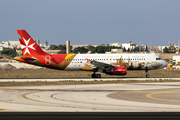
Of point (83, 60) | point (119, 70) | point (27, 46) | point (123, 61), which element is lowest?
point (119, 70)

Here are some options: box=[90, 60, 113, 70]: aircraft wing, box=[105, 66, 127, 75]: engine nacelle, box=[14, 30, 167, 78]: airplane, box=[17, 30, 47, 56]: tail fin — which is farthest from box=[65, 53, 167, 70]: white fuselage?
box=[17, 30, 47, 56]: tail fin

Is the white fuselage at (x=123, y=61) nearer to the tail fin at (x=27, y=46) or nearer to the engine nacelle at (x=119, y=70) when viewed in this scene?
the engine nacelle at (x=119, y=70)

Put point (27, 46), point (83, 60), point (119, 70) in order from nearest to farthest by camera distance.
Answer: point (119, 70)
point (83, 60)
point (27, 46)

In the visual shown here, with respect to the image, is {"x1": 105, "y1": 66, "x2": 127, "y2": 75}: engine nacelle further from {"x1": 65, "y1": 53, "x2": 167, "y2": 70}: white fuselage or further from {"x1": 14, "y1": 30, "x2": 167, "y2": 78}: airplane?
{"x1": 65, "y1": 53, "x2": 167, "y2": 70}: white fuselage

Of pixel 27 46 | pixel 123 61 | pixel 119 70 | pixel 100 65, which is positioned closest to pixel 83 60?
pixel 100 65

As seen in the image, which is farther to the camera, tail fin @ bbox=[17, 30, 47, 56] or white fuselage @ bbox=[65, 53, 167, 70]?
tail fin @ bbox=[17, 30, 47, 56]

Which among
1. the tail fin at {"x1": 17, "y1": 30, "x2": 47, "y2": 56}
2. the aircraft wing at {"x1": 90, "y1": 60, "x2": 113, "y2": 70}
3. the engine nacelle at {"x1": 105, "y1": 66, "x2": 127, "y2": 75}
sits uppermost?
the tail fin at {"x1": 17, "y1": 30, "x2": 47, "y2": 56}

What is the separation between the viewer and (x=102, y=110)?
19016 millimetres

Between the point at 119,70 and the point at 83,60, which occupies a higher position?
the point at 83,60

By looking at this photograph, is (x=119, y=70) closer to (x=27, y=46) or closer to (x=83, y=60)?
(x=83, y=60)

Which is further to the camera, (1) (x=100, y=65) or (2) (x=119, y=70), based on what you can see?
(1) (x=100, y=65)

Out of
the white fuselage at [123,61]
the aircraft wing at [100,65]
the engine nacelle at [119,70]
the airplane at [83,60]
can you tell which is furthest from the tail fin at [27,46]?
the engine nacelle at [119,70]

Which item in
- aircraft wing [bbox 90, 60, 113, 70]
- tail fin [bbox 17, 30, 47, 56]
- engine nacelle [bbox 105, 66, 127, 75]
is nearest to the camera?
engine nacelle [bbox 105, 66, 127, 75]

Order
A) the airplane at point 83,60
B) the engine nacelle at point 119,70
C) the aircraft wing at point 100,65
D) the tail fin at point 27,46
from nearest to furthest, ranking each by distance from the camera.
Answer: the engine nacelle at point 119,70
the aircraft wing at point 100,65
the airplane at point 83,60
the tail fin at point 27,46
